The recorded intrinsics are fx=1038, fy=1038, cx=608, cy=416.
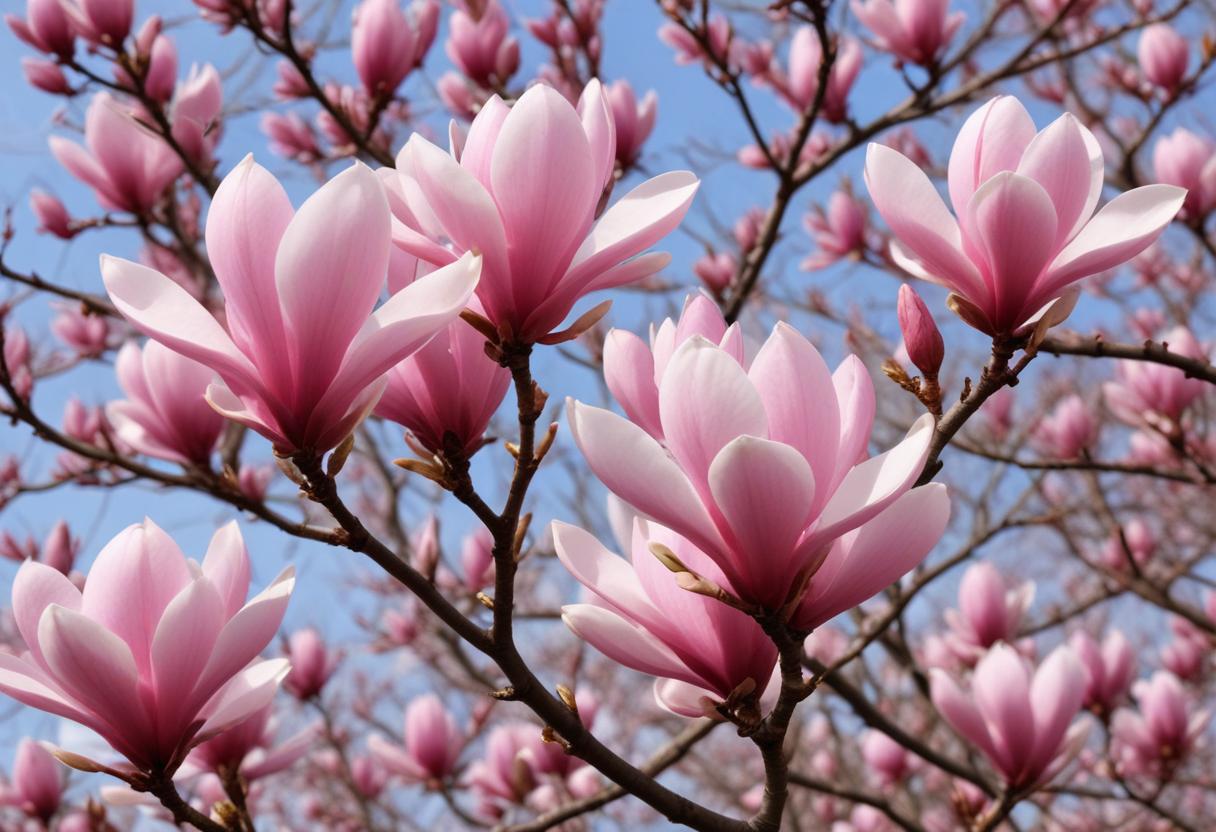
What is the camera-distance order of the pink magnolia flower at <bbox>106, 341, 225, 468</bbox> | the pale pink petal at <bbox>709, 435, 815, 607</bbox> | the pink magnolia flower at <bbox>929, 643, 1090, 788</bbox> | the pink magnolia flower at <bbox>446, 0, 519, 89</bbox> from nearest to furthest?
1. the pale pink petal at <bbox>709, 435, 815, 607</bbox>
2. the pink magnolia flower at <bbox>929, 643, 1090, 788</bbox>
3. the pink magnolia flower at <bbox>106, 341, 225, 468</bbox>
4. the pink magnolia flower at <bbox>446, 0, 519, 89</bbox>

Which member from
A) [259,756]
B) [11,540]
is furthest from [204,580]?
[11,540]

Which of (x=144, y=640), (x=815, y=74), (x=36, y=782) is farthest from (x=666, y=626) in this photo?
(x=815, y=74)

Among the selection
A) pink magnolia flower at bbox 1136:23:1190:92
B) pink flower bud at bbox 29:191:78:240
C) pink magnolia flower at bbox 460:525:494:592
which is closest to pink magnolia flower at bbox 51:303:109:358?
pink flower bud at bbox 29:191:78:240

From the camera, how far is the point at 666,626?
2.55 ft

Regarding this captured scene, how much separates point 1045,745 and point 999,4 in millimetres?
2172

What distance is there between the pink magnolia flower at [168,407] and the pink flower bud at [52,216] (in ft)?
3.11

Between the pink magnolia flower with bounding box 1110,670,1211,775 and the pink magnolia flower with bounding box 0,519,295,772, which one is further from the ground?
the pink magnolia flower with bounding box 1110,670,1211,775

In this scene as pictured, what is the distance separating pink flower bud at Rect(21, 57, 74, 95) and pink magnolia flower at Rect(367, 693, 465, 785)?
5.82 ft

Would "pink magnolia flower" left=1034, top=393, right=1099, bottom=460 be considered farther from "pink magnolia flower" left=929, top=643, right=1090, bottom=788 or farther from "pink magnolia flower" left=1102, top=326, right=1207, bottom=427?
"pink magnolia flower" left=929, top=643, right=1090, bottom=788

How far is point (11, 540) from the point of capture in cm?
303

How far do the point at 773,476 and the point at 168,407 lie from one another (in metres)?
1.40

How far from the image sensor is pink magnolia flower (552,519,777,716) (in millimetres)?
768

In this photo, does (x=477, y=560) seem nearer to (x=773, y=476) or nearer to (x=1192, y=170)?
(x=1192, y=170)

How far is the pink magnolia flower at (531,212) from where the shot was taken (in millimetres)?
725
